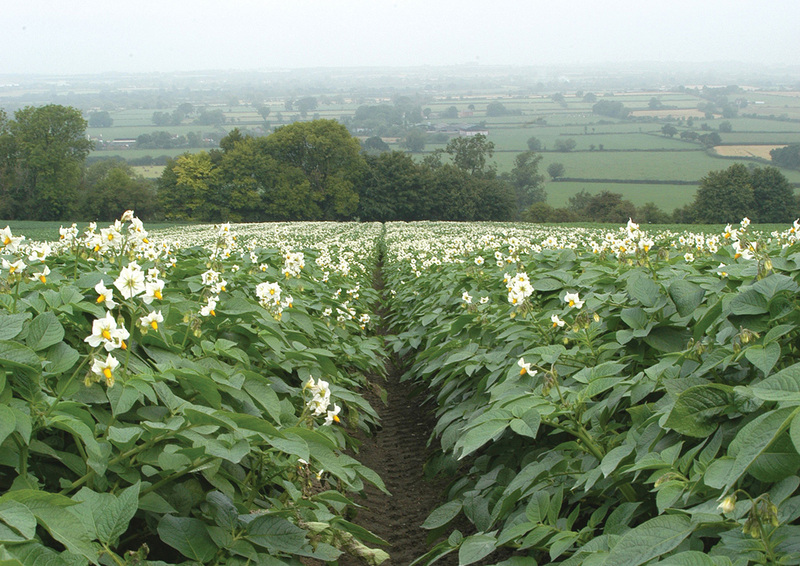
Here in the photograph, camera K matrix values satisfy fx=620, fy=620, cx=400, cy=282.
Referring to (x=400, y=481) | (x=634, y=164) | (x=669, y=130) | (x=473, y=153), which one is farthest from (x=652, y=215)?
(x=669, y=130)

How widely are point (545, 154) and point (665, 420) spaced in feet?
369

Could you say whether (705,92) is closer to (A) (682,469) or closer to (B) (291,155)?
(B) (291,155)

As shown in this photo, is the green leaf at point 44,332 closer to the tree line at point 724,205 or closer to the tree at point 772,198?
the tree line at point 724,205

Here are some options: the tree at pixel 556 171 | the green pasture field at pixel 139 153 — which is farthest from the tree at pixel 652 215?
the green pasture field at pixel 139 153

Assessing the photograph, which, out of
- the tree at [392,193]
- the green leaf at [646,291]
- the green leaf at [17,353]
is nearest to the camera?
the green leaf at [17,353]

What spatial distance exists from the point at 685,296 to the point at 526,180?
9287 cm

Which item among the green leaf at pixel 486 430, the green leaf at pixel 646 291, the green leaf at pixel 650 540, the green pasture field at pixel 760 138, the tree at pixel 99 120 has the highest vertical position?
the tree at pixel 99 120

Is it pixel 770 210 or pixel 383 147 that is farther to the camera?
pixel 383 147

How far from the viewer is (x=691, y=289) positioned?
3287mm

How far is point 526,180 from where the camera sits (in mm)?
93125

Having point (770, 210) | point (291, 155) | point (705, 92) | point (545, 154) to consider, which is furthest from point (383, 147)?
point (705, 92)

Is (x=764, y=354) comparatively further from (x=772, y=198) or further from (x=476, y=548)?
(x=772, y=198)

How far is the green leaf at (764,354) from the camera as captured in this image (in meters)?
2.16

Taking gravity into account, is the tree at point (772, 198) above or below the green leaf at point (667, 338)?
below
